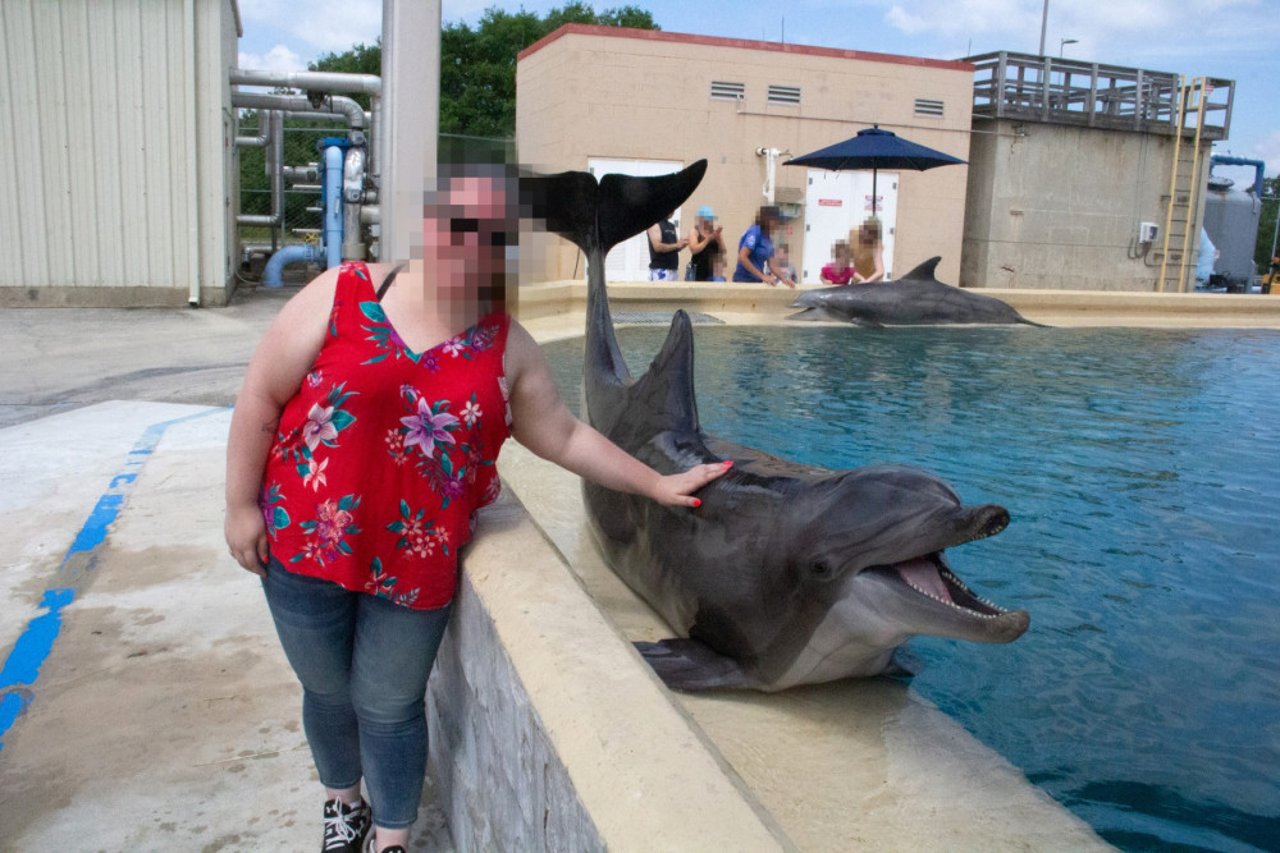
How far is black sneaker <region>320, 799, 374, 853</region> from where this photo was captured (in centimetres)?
237

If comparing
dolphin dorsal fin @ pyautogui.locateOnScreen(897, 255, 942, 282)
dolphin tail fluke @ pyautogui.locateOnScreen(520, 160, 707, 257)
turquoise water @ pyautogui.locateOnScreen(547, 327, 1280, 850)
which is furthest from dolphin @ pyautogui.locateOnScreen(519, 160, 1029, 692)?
dolphin dorsal fin @ pyautogui.locateOnScreen(897, 255, 942, 282)

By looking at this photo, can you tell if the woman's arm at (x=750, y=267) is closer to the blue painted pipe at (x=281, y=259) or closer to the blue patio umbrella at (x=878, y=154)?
the blue patio umbrella at (x=878, y=154)

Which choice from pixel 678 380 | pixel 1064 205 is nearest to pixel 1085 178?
pixel 1064 205

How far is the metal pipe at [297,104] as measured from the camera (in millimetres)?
16297

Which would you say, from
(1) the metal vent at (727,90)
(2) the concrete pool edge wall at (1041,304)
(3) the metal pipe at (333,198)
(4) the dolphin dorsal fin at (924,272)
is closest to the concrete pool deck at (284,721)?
(2) the concrete pool edge wall at (1041,304)

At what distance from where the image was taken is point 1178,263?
89.4 feet

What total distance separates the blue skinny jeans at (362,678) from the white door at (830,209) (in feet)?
68.1

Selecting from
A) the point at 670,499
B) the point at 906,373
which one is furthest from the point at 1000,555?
the point at 906,373

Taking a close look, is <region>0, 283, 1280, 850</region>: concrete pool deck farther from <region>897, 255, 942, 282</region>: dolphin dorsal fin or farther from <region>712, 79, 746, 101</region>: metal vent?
<region>712, 79, 746, 101</region>: metal vent

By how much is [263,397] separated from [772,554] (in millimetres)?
1616

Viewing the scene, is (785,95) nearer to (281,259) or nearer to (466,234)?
(281,259)

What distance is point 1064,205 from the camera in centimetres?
2578

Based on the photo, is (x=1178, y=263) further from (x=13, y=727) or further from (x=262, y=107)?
(x=13, y=727)

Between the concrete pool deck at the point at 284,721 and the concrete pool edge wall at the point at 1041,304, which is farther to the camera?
the concrete pool edge wall at the point at 1041,304
